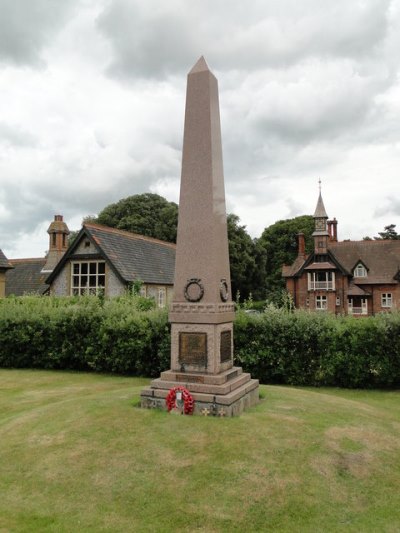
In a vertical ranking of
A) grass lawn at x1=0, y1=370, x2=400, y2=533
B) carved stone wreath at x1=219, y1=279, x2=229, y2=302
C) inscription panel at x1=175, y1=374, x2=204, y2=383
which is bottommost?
grass lawn at x1=0, y1=370, x2=400, y2=533

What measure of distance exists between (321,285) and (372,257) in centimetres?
603

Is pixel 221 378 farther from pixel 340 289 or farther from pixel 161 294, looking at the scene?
pixel 340 289

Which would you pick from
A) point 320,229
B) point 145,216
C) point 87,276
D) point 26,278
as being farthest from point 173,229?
point 87,276

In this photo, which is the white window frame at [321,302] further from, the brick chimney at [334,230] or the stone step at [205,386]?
the stone step at [205,386]

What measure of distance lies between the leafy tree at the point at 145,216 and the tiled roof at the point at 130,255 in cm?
1642

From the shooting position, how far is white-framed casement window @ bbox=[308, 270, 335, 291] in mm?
42500

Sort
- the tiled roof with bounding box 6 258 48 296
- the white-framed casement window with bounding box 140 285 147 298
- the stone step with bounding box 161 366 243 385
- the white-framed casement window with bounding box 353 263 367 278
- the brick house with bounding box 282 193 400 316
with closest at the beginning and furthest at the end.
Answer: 1. the stone step with bounding box 161 366 243 385
2. the white-framed casement window with bounding box 140 285 147 298
3. the tiled roof with bounding box 6 258 48 296
4. the brick house with bounding box 282 193 400 316
5. the white-framed casement window with bounding box 353 263 367 278

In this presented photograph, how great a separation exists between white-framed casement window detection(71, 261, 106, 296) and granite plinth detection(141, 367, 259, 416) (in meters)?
18.1

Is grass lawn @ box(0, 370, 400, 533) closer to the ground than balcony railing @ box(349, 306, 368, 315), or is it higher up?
closer to the ground

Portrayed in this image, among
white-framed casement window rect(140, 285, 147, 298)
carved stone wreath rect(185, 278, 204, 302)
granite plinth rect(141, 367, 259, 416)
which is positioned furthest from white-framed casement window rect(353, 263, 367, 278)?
carved stone wreath rect(185, 278, 204, 302)

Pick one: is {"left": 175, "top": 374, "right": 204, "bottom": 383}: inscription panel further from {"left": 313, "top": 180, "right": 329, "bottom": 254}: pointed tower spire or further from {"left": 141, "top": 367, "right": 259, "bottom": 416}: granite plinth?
{"left": 313, "top": 180, "right": 329, "bottom": 254}: pointed tower spire

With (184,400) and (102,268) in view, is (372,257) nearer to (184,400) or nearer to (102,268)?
(102,268)

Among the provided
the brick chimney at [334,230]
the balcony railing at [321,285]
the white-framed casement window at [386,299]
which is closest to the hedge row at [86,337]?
the balcony railing at [321,285]

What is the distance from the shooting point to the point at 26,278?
1347 inches
